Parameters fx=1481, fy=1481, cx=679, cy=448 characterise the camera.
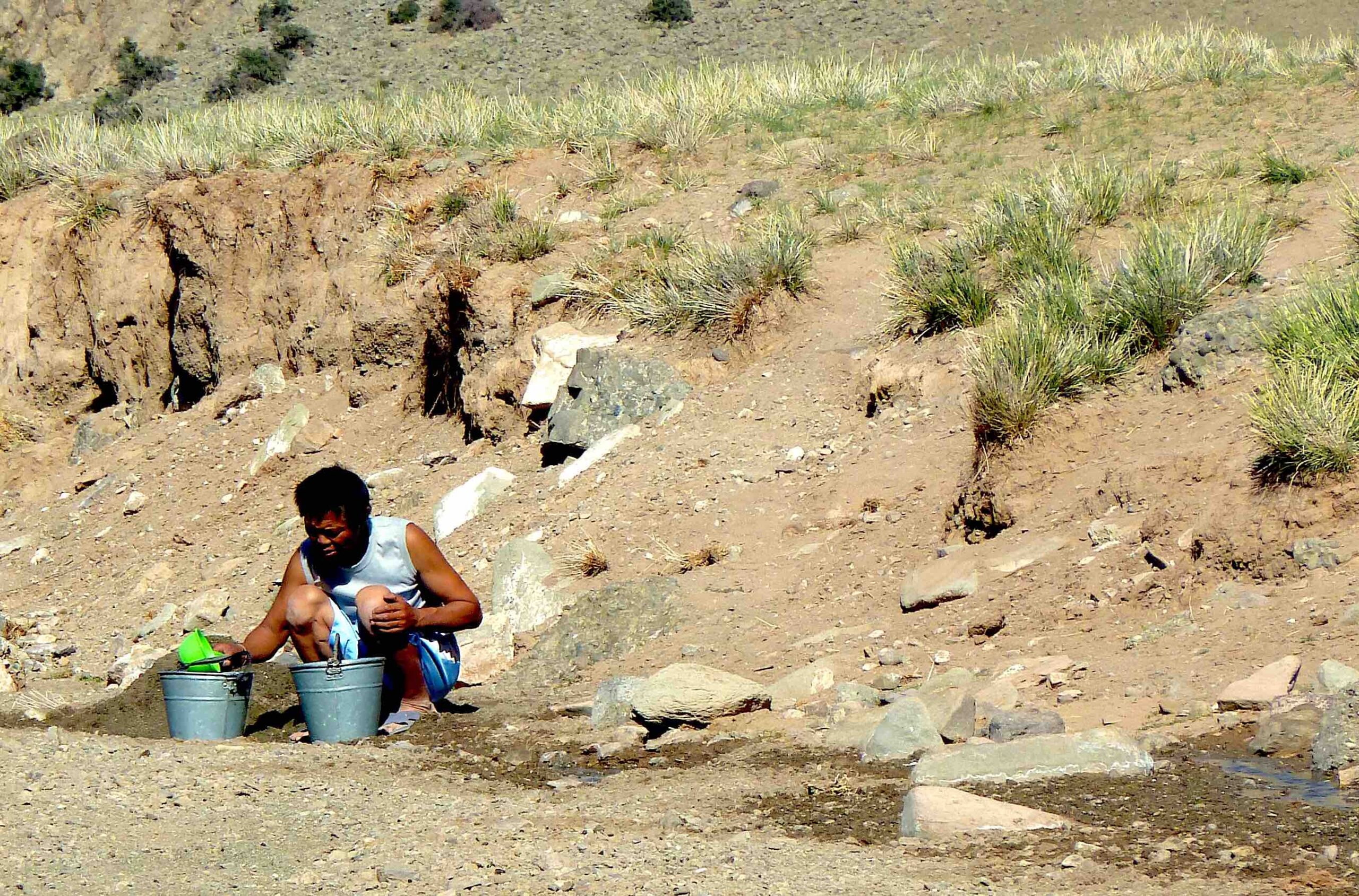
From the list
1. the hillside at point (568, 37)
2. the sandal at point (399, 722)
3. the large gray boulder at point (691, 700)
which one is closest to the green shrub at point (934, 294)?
the large gray boulder at point (691, 700)

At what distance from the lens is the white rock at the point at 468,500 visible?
9.12 meters

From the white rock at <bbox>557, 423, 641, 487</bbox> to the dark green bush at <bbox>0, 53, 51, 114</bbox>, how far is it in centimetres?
3412

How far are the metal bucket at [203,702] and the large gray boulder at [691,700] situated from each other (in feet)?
4.63

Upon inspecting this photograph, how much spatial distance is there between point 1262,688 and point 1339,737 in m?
0.53

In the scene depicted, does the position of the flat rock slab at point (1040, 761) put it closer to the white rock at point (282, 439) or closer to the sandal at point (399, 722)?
the sandal at point (399, 722)

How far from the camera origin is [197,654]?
16.8 feet

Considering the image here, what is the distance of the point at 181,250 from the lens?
13.5 meters

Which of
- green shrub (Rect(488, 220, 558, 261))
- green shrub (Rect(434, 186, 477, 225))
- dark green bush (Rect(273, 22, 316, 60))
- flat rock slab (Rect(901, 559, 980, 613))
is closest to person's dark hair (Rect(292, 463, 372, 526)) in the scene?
flat rock slab (Rect(901, 559, 980, 613))

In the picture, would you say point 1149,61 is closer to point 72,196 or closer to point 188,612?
point 188,612

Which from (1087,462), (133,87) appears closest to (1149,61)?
(1087,462)

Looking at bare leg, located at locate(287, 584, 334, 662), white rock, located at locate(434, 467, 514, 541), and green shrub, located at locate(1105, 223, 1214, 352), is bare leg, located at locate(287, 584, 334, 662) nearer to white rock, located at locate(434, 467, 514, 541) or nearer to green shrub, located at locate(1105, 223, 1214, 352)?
white rock, located at locate(434, 467, 514, 541)

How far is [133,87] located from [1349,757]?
1580 inches

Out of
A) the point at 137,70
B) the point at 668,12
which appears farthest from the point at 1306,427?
the point at 137,70

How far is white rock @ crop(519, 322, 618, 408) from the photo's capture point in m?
9.93
